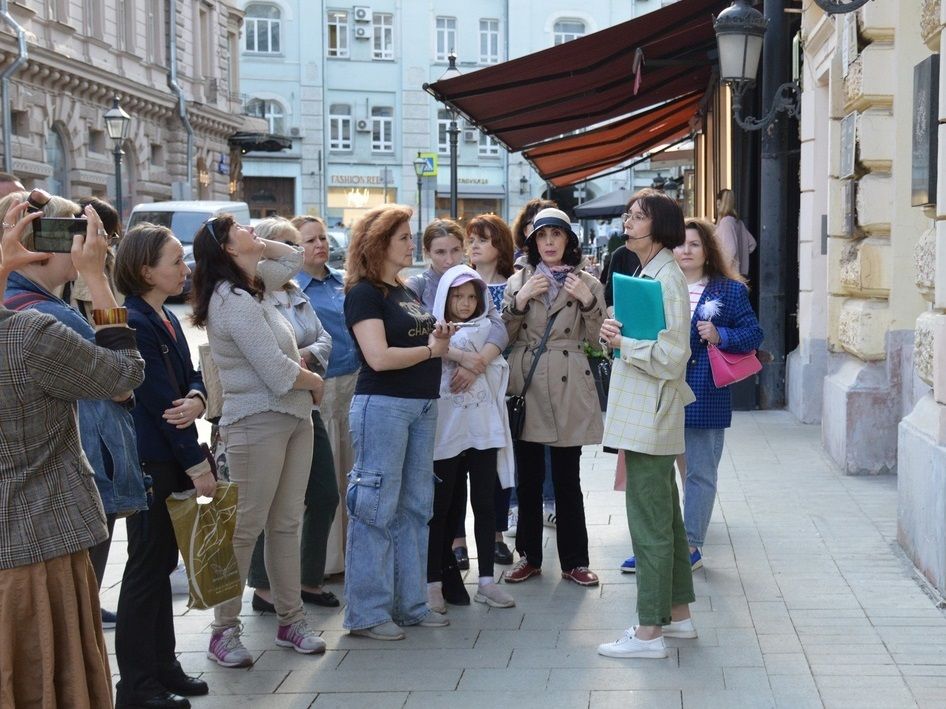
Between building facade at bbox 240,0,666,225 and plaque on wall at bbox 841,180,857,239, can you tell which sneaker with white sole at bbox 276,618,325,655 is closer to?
plaque on wall at bbox 841,180,857,239

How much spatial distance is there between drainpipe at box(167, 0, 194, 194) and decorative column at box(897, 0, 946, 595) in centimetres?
3506

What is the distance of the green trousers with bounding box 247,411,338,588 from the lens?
19.9 feet

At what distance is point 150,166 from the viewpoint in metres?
39.0

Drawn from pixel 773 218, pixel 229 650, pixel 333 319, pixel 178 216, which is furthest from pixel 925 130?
pixel 178 216

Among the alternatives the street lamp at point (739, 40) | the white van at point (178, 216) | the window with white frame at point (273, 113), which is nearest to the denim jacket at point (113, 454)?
the street lamp at point (739, 40)

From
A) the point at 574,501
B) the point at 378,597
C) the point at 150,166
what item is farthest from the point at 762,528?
Result: the point at 150,166

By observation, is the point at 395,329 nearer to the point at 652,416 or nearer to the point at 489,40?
the point at 652,416

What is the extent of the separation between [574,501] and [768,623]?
1.20 meters

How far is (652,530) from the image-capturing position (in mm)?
5141

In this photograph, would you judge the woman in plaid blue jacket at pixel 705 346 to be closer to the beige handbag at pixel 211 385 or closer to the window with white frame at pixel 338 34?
the beige handbag at pixel 211 385

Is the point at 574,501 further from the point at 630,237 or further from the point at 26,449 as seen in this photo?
the point at 26,449

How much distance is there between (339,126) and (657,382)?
50667 millimetres

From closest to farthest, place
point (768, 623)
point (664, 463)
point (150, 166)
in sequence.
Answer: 1. point (664, 463)
2. point (768, 623)
3. point (150, 166)

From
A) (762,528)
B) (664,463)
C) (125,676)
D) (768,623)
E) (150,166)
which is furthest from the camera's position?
(150,166)
